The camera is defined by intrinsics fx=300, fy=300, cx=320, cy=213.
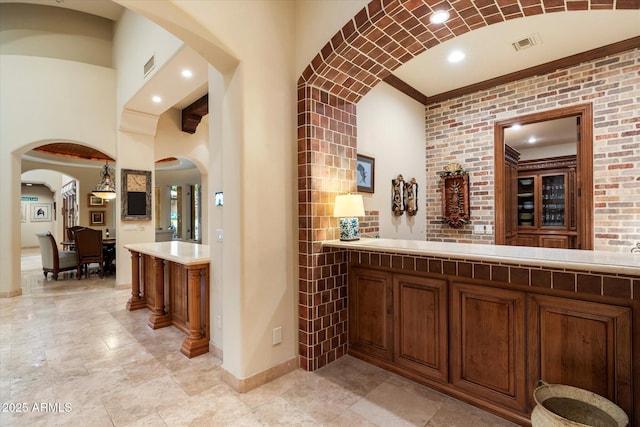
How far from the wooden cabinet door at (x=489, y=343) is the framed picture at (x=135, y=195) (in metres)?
5.68

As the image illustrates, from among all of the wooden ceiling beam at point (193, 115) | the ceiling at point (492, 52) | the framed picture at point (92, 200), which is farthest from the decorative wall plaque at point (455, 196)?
the framed picture at point (92, 200)

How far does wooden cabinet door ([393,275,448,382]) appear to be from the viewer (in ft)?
7.18

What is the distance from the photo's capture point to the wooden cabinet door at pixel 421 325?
7.18 feet

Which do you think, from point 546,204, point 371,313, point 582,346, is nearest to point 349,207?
point 371,313

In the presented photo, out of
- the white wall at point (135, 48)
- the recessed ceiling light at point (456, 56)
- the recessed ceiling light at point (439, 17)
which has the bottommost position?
the recessed ceiling light at point (439, 17)

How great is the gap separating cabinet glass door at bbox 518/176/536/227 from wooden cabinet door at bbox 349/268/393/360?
487 cm

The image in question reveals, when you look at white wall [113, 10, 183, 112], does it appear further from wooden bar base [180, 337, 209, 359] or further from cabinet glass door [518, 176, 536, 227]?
cabinet glass door [518, 176, 536, 227]

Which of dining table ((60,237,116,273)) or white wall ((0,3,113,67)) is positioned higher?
white wall ((0,3,113,67))

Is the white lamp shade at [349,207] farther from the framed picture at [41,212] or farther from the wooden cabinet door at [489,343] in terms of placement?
the framed picture at [41,212]

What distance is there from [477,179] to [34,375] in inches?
203

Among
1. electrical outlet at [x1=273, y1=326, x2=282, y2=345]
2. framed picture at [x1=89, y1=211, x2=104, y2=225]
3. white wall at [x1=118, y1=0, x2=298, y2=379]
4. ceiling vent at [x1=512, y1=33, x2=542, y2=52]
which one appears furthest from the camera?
framed picture at [x1=89, y1=211, x2=104, y2=225]

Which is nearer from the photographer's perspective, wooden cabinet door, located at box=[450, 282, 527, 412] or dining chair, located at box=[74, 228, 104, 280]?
wooden cabinet door, located at box=[450, 282, 527, 412]

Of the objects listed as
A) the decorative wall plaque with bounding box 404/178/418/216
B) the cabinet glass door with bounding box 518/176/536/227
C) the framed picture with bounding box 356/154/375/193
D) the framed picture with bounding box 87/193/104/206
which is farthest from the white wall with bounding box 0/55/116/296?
the cabinet glass door with bounding box 518/176/536/227

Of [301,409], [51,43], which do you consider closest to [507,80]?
[301,409]
